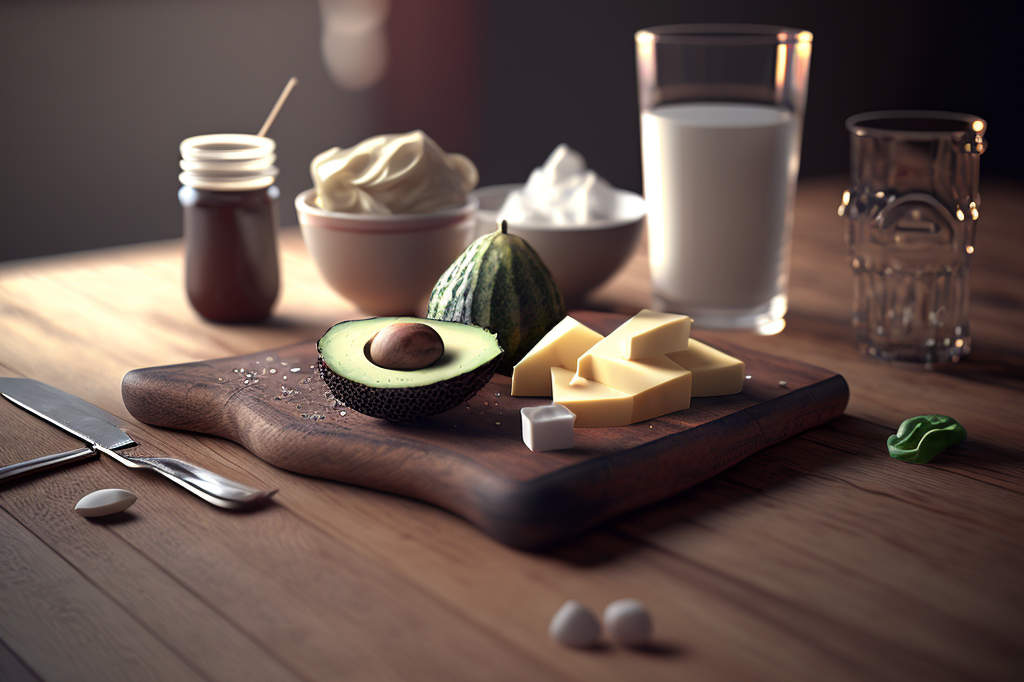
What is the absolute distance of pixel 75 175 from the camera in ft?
8.61

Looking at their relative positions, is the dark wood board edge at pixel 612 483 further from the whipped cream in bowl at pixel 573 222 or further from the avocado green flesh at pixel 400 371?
the whipped cream in bowl at pixel 573 222

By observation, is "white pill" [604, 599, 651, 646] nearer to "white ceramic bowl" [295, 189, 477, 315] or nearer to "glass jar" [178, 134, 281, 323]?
"white ceramic bowl" [295, 189, 477, 315]

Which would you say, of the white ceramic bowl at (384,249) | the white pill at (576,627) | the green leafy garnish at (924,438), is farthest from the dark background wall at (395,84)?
the white pill at (576,627)

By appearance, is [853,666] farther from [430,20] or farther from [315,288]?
[430,20]

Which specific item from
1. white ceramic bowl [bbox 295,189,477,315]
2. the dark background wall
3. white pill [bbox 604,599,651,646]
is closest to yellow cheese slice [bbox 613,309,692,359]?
white pill [bbox 604,599,651,646]

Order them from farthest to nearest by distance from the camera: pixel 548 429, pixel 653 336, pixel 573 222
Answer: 1. pixel 573 222
2. pixel 653 336
3. pixel 548 429

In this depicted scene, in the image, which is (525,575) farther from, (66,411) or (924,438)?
(66,411)

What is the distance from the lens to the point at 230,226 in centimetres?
144

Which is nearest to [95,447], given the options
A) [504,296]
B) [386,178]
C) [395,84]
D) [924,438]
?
[504,296]

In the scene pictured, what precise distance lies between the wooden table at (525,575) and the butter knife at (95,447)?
0.02m

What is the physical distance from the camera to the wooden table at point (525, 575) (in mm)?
672

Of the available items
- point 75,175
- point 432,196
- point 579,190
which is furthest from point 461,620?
point 75,175

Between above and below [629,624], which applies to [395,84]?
above

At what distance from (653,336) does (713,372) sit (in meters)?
0.09
